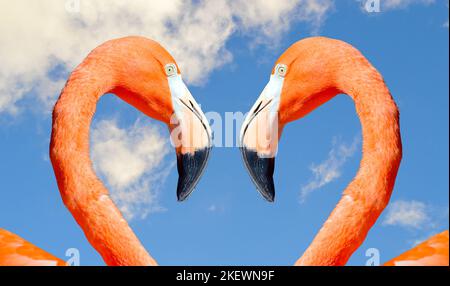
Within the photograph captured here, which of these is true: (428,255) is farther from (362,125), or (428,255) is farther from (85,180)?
(85,180)

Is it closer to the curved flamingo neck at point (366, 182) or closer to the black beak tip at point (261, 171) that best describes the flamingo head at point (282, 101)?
the black beak tip at point (261, 171)

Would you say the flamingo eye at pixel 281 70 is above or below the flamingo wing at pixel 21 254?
above

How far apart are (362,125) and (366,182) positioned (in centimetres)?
45

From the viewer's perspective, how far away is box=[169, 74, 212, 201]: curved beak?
397cm

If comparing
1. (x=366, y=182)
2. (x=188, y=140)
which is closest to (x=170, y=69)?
(x=188, y=140)

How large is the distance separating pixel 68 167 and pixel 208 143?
956 mm

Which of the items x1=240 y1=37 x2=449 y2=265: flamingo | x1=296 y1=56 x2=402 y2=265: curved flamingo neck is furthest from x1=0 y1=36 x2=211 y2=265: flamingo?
x1=296 y1=56 x2=402 y2=265: curved flamingo neck

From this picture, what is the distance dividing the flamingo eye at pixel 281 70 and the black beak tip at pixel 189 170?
34.9 inches

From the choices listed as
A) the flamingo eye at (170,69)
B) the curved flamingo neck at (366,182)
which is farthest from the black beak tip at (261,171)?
the flamingo eye at (170,69)

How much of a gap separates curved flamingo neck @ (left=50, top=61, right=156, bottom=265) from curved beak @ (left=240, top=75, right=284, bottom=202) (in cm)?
99

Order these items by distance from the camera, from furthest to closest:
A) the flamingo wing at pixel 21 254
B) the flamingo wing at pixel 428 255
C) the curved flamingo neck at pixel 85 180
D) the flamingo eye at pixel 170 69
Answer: the flamingo eye at pixel 170 69, the flamingo wing at pixel 21 254, the flamingo wing at pixel 428 255, the curved flamingo neck at pixel 85 180

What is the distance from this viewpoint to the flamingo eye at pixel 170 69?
170 inches
